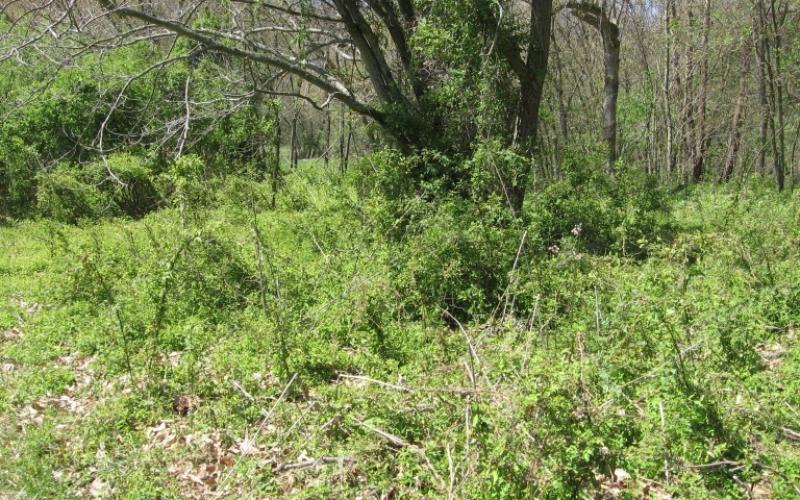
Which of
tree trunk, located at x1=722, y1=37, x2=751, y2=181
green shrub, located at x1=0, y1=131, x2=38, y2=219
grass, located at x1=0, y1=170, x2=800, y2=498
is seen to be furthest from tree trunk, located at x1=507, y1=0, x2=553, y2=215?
green shrub, located at x1=0, y1=131, x2=38, y2=219

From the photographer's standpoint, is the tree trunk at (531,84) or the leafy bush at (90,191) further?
the leafy bush at (90,191)

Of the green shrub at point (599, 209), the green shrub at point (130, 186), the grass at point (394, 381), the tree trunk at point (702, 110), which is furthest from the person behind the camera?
the tree trunk at point (702, 110)

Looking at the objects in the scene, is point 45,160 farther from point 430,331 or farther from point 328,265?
point 430,331

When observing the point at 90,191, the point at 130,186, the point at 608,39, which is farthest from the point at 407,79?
the point at 130,186

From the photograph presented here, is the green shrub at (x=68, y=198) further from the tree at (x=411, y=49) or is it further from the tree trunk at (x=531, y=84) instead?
the tree trunk at (x=531, y=84)

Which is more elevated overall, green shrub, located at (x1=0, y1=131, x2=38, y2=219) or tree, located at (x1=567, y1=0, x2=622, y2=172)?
tree, located at (x1=567, y1=0, x2=622, y2=172)

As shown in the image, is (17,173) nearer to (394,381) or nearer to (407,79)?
(407,79)

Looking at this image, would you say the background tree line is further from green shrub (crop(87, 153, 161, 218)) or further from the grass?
the grass

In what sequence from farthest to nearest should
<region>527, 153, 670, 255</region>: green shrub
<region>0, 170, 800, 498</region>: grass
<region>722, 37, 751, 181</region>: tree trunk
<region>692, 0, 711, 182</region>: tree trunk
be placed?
<region>692, 0, 711, 182</region>: tree trunk < <region>722, 37, 751, 181</region>: tree trunk < <region>527, 153, 670, 255</region>: green shrub < <region>0, 170, 800, 498</region>: grass

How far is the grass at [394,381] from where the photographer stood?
11.8 feet

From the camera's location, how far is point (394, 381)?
16.6ft

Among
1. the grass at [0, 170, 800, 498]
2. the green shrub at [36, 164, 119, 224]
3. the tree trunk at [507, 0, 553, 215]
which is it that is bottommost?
the grass at [0, 170, 800, 498]

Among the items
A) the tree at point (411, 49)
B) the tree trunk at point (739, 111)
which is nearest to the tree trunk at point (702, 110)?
the tree trunk at point (739, 111)

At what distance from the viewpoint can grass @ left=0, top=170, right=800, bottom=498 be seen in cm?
361
